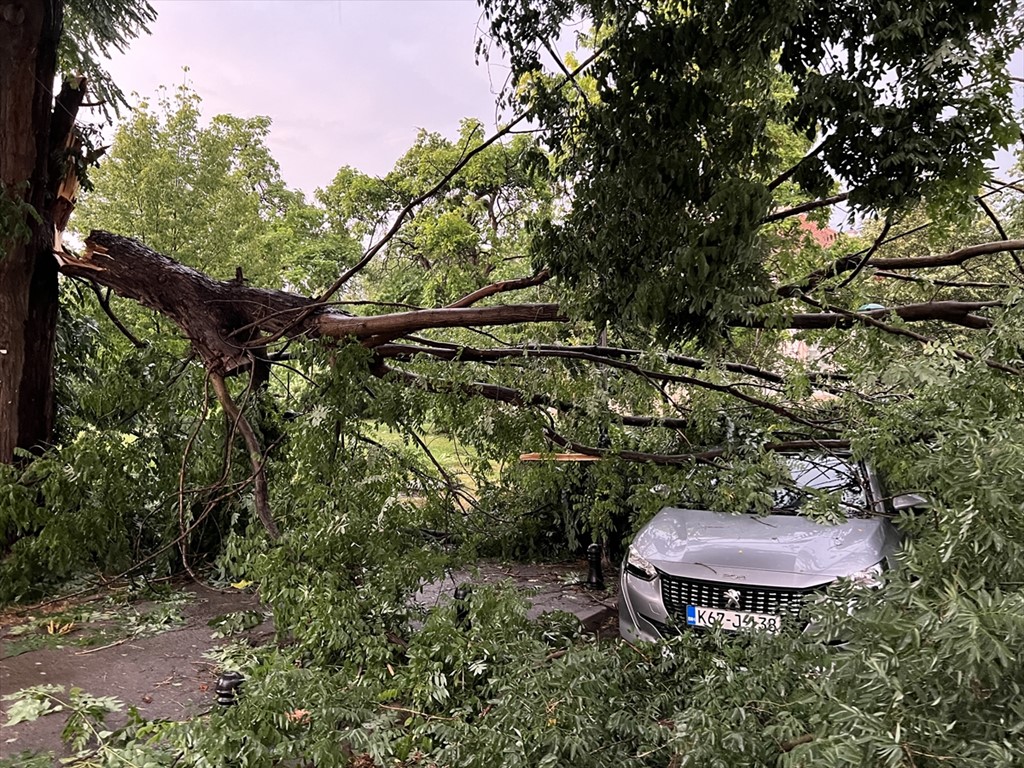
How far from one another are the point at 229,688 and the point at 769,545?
330 centimetres

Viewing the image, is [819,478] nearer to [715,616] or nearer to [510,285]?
[715,616]

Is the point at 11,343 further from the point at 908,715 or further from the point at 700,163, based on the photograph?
the point at 908,715

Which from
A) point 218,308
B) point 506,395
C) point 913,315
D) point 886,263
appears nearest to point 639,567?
point 506,395

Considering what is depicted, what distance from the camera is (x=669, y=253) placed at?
2623mm

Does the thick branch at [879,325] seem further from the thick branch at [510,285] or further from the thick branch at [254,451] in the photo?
the thick branch at [254,451]

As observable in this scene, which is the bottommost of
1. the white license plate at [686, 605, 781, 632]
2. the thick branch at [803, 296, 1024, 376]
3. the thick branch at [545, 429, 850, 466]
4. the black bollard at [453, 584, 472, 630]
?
the white license plate at [686, 605, 781, 632]

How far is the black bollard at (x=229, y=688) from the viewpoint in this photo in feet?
10.1

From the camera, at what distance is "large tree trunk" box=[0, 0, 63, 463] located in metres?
4.94

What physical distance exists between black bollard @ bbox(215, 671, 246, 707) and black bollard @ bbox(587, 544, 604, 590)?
3551 millimetres

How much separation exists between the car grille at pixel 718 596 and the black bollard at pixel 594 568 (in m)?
1.92

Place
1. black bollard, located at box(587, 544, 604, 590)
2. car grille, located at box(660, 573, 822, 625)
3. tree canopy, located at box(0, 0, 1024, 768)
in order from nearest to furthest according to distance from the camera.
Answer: tree canopy, located at box(0, 0, 1024, 768)
car grille, located at box(660, 573, 822, 625)
black bollard, located at box(587, 544, 604, 590)

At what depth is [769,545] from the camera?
13.4 ft

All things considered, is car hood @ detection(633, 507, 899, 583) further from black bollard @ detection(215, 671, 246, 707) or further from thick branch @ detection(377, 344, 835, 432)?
black bollard @ detection(215, 671, 246, 707)

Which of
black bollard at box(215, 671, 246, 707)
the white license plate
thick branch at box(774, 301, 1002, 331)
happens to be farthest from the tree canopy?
the white license plate
